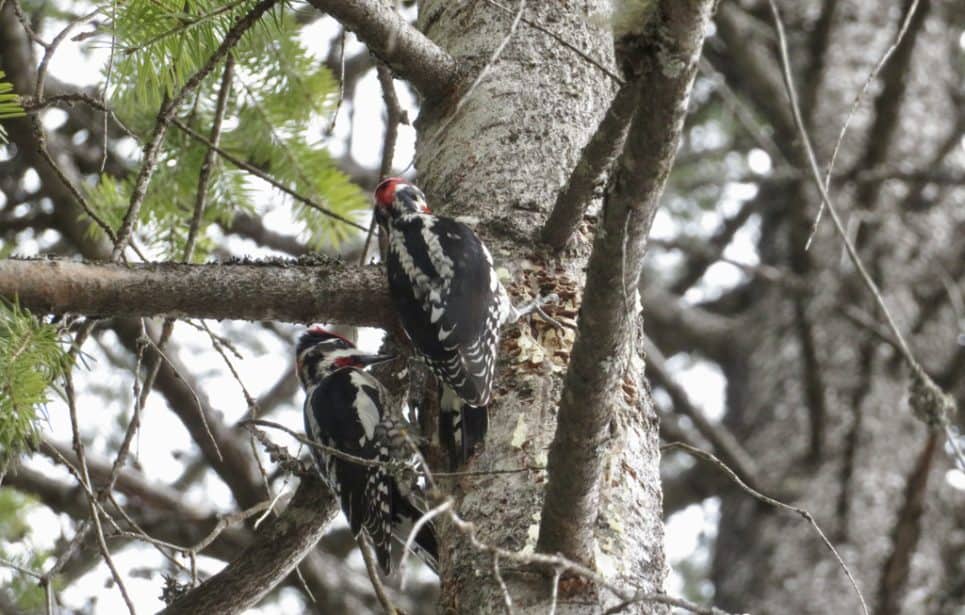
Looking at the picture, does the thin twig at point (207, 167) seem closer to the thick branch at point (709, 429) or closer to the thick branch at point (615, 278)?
the thick branch at point (615, 278)

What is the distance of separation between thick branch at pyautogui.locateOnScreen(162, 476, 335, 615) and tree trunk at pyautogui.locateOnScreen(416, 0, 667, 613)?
0.42m

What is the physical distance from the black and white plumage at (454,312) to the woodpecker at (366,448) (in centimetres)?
30

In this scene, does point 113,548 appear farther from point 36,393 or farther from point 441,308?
point 36,393

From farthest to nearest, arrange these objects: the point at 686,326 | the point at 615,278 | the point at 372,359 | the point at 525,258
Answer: the point at 686,326
the point at 372,359
the point at 525,258
the point at 615,278

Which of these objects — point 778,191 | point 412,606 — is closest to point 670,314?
point 778,191

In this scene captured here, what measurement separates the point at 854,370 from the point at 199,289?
3178 mm

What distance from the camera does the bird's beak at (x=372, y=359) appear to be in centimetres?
309

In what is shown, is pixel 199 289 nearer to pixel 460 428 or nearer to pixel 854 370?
pixel 460 428

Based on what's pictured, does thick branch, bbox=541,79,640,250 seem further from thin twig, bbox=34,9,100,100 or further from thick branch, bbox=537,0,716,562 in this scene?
thin twig, bbox=34,9,100,100

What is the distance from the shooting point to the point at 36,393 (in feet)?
6.67

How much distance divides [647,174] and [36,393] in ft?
3.65

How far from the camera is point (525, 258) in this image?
2.55 m

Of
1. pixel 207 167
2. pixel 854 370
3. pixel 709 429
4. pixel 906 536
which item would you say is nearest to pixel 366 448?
pixel 207 167

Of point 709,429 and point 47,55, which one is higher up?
point 709,429
